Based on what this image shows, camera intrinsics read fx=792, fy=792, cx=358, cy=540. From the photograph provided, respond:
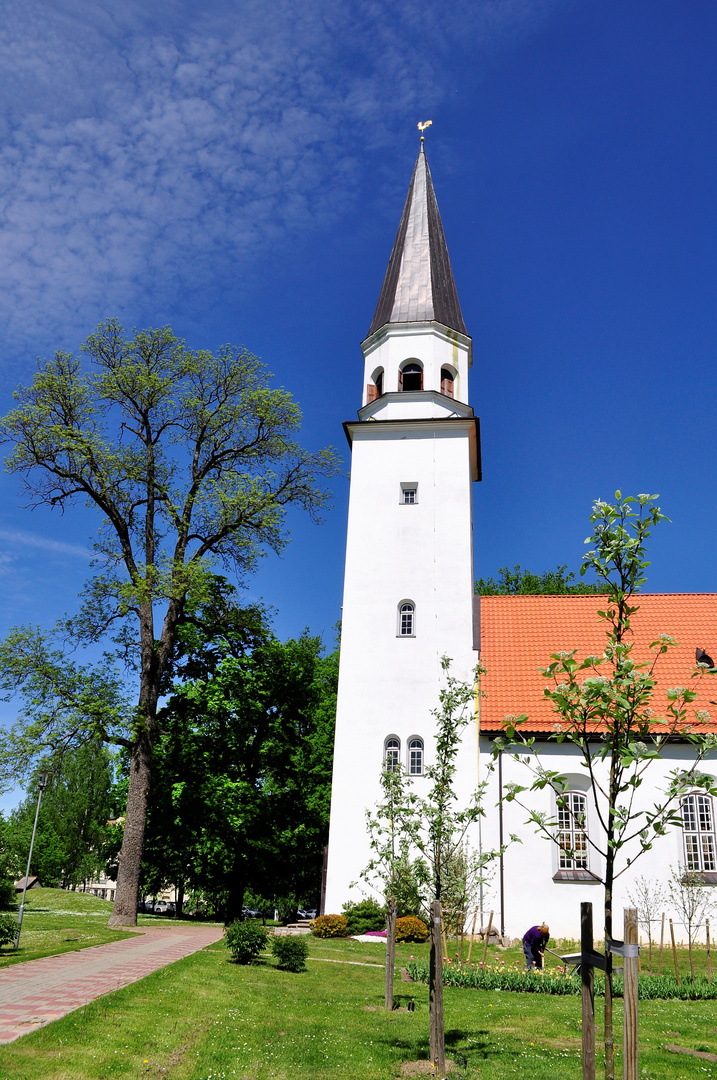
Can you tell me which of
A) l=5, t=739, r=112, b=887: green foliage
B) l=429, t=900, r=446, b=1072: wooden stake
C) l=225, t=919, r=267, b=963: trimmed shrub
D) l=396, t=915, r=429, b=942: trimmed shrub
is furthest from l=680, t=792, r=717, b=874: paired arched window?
l=5, t=739, r=112, b=887: green foliage

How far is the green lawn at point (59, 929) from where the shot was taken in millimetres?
15781

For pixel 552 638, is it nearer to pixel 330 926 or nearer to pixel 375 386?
pixel 375 386

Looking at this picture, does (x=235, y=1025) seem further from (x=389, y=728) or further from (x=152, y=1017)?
(x=389, y=728)

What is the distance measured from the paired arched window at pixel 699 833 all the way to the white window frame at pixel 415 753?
808cm

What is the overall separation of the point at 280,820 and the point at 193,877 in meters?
4.15

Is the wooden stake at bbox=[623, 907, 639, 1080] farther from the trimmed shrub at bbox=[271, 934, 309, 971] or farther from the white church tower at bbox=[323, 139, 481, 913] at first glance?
the white church tower at bbox=[323, 139, 481, 913]

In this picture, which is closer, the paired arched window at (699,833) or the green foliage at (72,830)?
the paired arched window at (699,833)

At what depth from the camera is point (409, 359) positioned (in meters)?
30.5

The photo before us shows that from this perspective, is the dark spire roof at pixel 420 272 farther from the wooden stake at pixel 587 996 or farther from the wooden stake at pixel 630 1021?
the wooden stake at pixel 630 1021

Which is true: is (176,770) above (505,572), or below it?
below

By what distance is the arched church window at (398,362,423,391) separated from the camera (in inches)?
1204

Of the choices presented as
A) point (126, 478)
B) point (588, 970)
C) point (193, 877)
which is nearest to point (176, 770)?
point (193, 877)

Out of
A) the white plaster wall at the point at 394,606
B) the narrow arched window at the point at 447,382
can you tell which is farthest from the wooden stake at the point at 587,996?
the narrow arched window at the point at 447,382

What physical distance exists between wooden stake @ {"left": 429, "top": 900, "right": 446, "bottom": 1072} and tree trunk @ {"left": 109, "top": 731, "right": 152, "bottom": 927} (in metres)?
13.9
